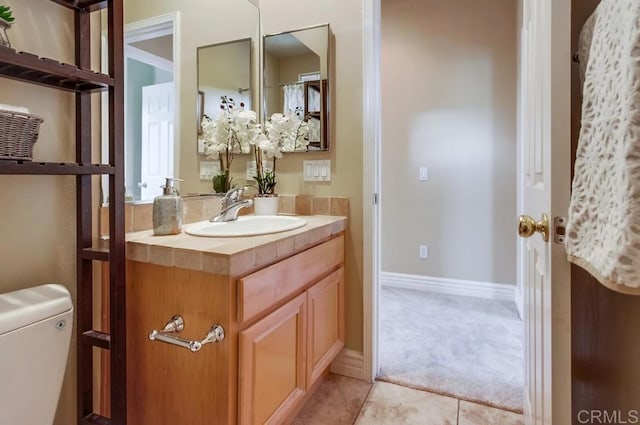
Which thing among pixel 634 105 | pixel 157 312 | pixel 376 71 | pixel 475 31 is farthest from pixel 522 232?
pixel 475 31

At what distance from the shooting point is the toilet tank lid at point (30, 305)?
0.74 meters

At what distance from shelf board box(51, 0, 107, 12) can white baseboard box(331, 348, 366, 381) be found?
1.75 m

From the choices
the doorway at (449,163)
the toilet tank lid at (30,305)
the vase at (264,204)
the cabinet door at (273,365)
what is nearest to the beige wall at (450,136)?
the doorway at (449,163)

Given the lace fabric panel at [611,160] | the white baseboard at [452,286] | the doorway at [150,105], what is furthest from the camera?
the white baseboard at [452,286]

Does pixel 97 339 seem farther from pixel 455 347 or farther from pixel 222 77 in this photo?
pixel 455 347

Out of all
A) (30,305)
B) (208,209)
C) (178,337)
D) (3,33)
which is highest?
(3,33)

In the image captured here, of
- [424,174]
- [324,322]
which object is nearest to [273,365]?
[324,322]

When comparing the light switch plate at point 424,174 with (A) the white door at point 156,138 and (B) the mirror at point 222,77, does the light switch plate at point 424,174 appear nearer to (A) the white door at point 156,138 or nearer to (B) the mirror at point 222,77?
(B) the mirror at point 222,77

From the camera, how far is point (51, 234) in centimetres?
97

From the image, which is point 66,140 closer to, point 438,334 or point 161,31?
point 161,31

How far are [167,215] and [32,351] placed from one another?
1.69 feet

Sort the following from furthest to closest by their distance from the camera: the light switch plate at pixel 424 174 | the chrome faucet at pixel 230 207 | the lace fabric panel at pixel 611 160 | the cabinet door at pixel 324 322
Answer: the light switch plate at pixel 424 174, the chrome faucet at pixel 230 207, the cabinet door at pixel 324 322, the lace fabric panel at pixel 611 160

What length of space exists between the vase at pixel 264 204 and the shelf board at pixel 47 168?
0.87 m

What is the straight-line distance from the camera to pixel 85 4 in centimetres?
98
